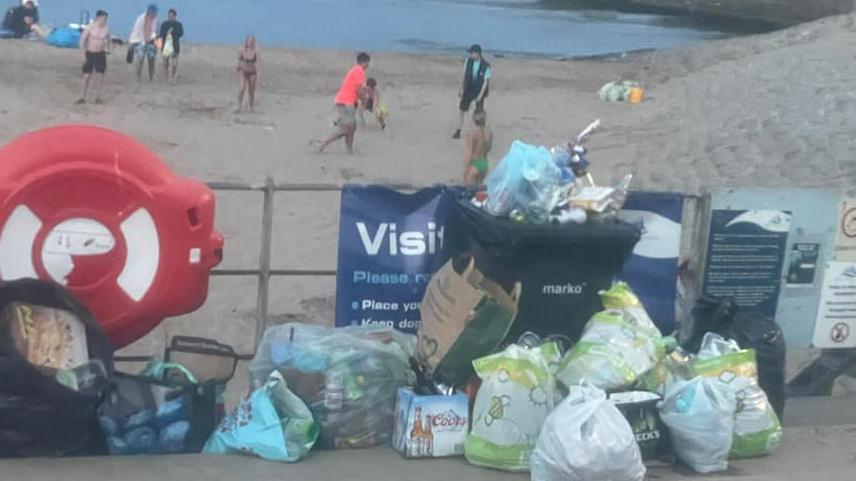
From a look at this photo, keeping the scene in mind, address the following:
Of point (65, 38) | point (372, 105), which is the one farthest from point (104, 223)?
point (65, 38)

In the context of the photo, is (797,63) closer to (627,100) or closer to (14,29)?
(627,100)

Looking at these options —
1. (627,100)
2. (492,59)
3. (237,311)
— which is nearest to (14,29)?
(492,59)

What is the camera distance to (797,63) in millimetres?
31406

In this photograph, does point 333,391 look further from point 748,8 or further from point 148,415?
point 748,8

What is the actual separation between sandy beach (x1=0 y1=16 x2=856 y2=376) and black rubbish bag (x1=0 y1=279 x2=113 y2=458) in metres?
5.08

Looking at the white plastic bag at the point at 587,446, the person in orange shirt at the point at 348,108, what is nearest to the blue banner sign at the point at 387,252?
the white plastic bag at the point at 587,446

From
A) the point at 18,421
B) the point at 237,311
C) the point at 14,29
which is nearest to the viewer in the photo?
the point at 18,421

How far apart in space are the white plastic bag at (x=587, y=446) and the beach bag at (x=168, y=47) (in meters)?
24.6

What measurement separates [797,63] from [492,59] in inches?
492

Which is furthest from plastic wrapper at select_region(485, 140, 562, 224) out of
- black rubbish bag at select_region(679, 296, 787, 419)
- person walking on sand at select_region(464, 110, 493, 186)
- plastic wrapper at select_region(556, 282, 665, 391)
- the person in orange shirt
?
the person in orange shirt

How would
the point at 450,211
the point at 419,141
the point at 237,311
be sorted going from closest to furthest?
the point at 450,211
the point at 237,311
the point at 419,141

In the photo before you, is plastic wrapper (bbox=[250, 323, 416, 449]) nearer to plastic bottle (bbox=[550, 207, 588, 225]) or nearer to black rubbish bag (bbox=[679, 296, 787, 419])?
plastic bottle (bbox=[550, 207, 588, 225])

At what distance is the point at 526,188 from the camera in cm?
720

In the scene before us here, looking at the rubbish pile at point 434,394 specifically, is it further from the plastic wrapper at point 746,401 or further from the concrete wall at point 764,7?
the concrete wall at point 764,7
